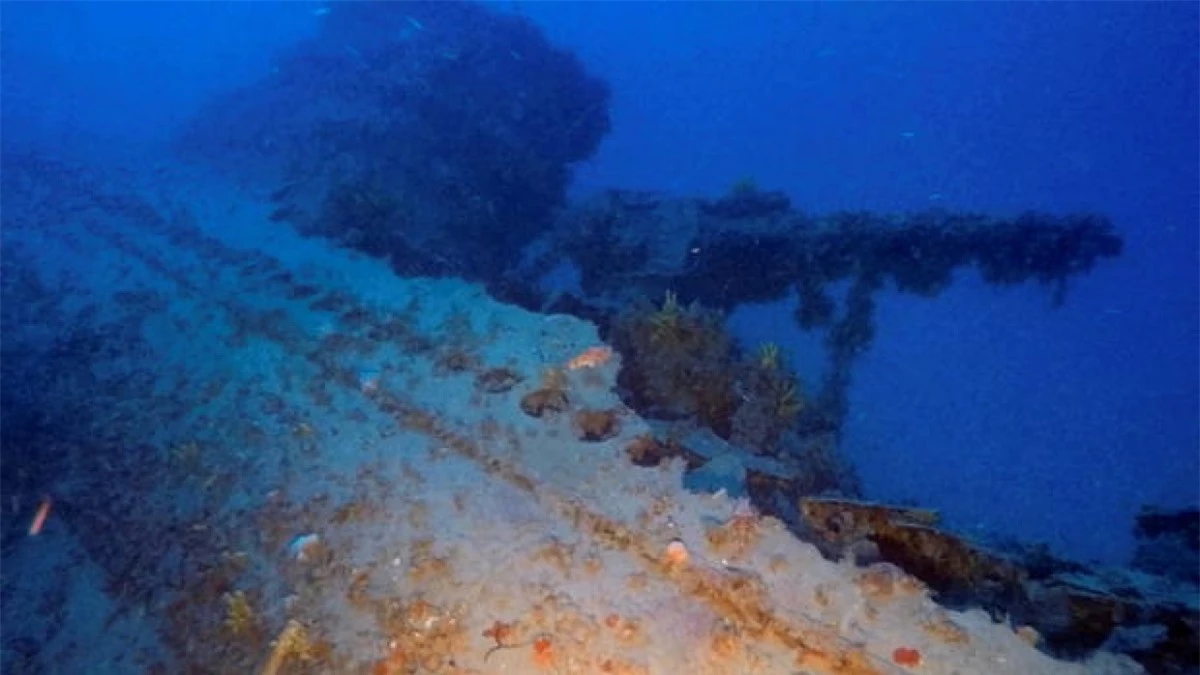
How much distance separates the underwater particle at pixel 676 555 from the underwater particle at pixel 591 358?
194cm

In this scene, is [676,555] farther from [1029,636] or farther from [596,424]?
[1029,636]

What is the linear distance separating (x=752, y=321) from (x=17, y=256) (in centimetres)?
1059

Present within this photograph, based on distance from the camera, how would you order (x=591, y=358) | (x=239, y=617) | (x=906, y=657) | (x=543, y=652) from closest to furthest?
(x=906, y=657), (x=543, y=652), (x=239, y=617), (x=591, y=358)

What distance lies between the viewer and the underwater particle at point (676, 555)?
3.70 meters

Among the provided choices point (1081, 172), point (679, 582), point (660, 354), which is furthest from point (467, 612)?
point (1081, 172)

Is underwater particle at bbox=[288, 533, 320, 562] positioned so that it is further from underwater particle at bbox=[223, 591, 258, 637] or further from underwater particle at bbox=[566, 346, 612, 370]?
underwater particle at bbox=[566, 346, 612, 370]

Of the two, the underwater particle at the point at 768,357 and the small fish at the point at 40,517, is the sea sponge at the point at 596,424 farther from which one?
the small fish at the point at 40,517

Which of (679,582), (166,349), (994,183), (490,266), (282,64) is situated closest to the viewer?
(679,582)

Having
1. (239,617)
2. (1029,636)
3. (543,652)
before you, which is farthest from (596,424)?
(1029,636)

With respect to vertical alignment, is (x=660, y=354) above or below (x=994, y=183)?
below

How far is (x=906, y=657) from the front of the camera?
3.15 meters

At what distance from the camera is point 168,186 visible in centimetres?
1199

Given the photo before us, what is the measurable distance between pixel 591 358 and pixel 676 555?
6.75ft

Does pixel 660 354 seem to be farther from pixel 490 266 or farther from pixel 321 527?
pixel 490 266
